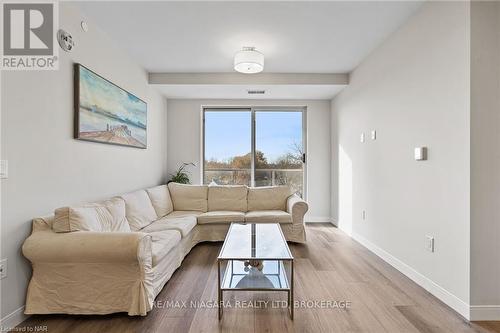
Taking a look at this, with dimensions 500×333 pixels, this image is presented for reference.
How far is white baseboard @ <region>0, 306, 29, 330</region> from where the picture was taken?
1.77 metres

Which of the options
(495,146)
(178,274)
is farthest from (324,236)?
(495,146)

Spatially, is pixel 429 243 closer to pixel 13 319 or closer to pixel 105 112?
pixel 13 319

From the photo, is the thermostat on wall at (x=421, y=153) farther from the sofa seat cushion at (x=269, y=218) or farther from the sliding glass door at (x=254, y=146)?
the sliding glass door at (x=254, y=146)

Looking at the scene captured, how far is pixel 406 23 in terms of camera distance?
2695 mm

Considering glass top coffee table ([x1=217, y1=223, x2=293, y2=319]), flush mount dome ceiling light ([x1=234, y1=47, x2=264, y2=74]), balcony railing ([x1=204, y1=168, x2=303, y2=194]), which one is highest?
flush mount dome ceiling light ([x1=234, y1=47, x2=264, y2=74])

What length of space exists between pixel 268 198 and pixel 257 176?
3.58 feet

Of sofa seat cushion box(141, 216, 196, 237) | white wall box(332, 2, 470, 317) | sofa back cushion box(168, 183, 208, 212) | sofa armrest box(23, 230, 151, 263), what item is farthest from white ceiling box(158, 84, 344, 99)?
sofa armrest box(23, 230, 151, 263)

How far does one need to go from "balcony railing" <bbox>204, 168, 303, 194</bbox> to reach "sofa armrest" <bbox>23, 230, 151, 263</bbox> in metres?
3.43

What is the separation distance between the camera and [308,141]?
5.22m

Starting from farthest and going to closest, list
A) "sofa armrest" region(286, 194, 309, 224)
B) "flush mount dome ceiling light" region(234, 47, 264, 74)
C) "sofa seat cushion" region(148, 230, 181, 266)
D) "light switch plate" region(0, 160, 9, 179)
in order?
1. "sofa armrest" region(286, 194, 309, 224)
2. "flush mount dome ceiling light" region(234, 47, 264, 74)
3. "sofa seat cushion" region(148, 230, 181, 266)
4. "light switch plate" region(0, 160, 9, 179)

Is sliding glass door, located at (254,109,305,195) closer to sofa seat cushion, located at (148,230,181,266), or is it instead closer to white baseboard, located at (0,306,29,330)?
sofa seat cushion, located at (148,230,181,266)

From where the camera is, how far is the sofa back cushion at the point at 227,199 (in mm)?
4227

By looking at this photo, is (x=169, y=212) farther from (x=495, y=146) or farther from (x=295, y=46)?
(x=495, y=146)

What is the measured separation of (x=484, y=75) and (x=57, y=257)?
3325mm
